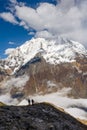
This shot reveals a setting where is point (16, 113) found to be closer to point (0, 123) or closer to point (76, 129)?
point (0, 123)

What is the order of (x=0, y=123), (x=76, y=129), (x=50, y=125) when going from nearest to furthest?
(x=0, y=123) → (x=50, y=125) → (x=76, y=129)

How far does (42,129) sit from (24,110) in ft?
14.1

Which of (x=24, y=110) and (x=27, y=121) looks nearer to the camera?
(x=27, y=121)

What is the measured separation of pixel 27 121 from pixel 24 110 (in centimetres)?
324

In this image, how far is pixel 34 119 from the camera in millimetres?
33344

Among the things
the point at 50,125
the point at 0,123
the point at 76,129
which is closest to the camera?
the point at 0,123

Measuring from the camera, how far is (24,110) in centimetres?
3562

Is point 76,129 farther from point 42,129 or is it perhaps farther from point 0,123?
point 0,123

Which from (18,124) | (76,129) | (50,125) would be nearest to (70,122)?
(76,129)

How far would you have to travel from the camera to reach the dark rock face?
1236 inches

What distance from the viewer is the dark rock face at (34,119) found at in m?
31.4

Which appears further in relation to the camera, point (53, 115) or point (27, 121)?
point (53, 115)

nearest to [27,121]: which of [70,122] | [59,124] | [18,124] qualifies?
[18,124]

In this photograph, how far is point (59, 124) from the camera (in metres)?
34.4
